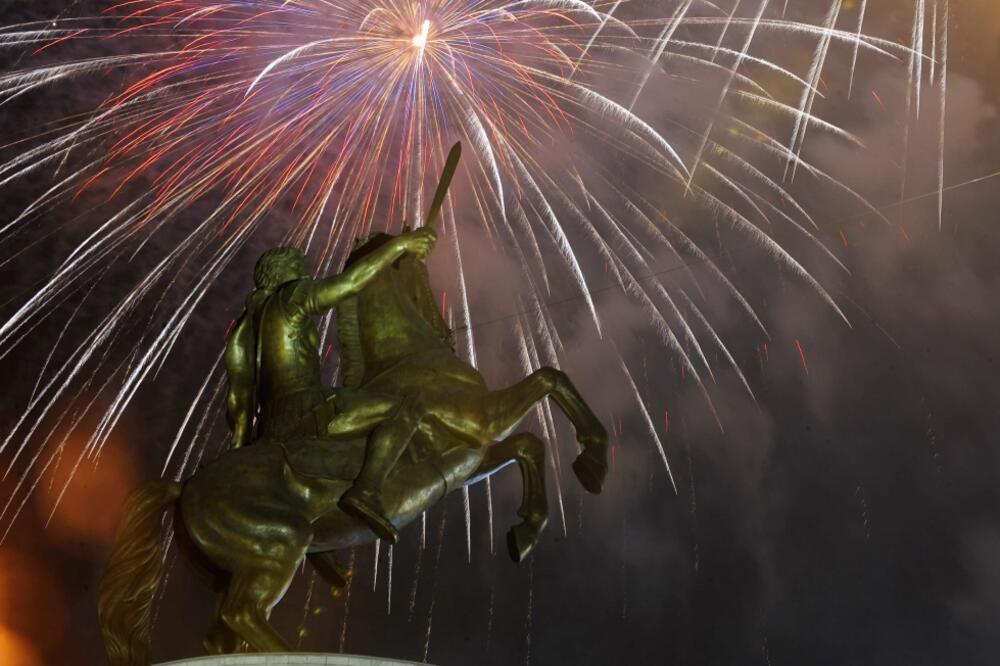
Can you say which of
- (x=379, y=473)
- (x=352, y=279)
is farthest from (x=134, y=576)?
(x=352, y=279)

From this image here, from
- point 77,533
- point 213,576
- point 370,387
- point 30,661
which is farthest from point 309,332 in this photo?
point 30,661

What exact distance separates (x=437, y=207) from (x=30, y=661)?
2033 cm

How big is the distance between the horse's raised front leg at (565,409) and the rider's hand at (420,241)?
5.61 feet

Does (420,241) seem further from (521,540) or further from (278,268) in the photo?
(521,540)

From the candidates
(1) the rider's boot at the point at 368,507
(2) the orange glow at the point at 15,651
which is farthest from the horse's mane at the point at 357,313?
(2) the orange glow at the point at 15,651

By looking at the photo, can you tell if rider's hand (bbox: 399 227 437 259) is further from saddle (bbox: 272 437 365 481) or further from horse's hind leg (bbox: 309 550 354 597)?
horse's hind leg (bbox: 309 550 354 597)

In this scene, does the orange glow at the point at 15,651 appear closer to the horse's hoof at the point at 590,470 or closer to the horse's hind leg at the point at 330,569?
the horse's hind leg at the point at 330,569

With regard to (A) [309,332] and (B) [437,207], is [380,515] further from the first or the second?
(B) [437,207]

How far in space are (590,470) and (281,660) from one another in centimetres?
351

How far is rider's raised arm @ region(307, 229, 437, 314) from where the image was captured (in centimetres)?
1176

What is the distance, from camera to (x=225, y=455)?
10930 mm

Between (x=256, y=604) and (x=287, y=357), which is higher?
(x=287, y=357)

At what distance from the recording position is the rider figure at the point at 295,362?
11273 mm

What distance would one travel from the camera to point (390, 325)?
40.0 ft
